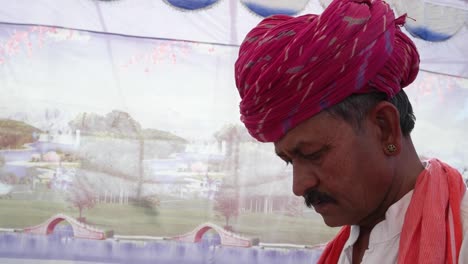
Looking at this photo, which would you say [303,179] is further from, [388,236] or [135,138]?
[135,138]

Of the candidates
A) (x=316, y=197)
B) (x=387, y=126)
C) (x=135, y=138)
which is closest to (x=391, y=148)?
(x=387, y=126)

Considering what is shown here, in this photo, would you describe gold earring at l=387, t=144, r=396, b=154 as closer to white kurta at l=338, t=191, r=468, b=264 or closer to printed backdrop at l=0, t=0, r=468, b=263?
white kurta at l=338, t=191, r=468, b=264

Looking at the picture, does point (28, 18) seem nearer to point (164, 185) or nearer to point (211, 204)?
point (164, 185)

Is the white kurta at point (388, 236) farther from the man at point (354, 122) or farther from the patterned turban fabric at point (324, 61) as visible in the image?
the patterned turban fabric at point (324, 61)

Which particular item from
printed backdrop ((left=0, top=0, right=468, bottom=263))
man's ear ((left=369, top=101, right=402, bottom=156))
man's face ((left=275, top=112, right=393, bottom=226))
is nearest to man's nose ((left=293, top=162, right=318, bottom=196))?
man's face ((left=275, top=112, right=393, bottom=226))

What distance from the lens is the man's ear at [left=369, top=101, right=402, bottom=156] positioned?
889mm

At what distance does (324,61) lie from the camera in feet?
2.82

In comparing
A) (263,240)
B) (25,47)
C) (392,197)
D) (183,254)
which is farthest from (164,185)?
(392,197)

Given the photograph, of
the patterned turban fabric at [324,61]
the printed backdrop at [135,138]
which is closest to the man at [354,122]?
the patterned turban fabric at [324,61]

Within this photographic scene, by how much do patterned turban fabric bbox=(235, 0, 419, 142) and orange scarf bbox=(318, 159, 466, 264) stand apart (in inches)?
6.3

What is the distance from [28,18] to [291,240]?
4.21ft

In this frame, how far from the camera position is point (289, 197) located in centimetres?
217

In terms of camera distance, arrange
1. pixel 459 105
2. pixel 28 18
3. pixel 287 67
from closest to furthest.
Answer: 1. pixel 287 67
2. pixel 28 18
3. pixel 459 105

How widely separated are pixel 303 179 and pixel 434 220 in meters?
0.21
